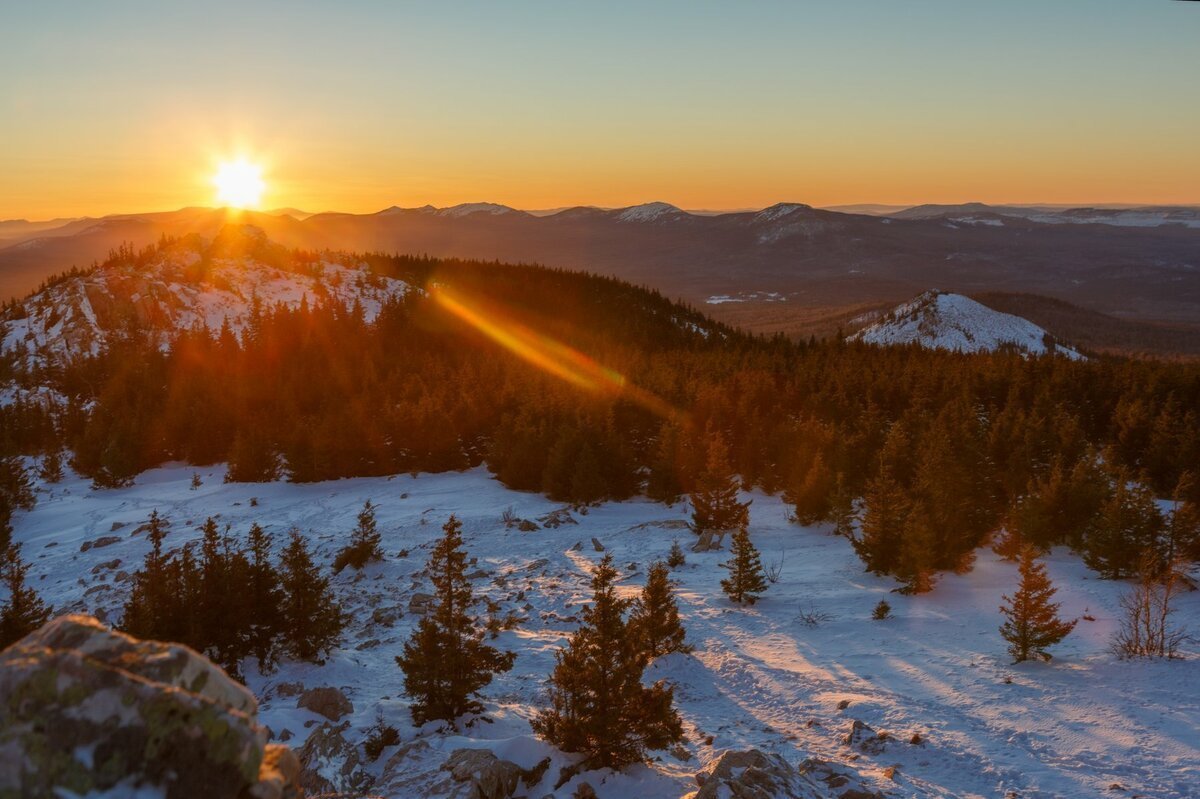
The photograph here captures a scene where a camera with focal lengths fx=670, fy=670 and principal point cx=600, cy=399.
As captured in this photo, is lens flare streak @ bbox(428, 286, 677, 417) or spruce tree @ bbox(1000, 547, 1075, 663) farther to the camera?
lens flare streak @ bbox(428, 286, 677, 417)

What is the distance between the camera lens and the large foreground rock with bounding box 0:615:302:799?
3.60 metres

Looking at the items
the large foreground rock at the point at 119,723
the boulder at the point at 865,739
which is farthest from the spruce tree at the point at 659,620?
the large foreground rock at the point at 119,723

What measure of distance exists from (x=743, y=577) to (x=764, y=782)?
1190 cm

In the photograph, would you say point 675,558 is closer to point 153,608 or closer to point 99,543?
point 153,608

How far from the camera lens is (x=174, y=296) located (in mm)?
103688

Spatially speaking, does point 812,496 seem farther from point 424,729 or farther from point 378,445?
point 378,445

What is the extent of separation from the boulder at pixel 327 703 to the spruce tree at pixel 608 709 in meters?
4.73

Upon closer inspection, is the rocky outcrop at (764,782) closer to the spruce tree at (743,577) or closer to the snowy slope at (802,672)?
the snowy slope at (802,672)

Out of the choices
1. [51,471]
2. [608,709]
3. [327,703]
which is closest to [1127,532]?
[608,709]

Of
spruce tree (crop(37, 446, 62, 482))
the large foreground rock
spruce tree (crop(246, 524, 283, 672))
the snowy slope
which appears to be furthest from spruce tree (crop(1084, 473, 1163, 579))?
spruce tree (crop(37, 446, 62, 482))

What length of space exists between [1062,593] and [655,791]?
15701 millimetres

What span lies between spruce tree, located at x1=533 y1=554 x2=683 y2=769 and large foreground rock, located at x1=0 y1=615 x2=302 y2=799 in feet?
23.2

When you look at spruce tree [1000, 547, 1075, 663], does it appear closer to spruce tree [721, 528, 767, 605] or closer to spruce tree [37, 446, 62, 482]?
spruce tree [721, 528, 767, 605]

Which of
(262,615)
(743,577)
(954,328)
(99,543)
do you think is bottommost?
(99,543)
